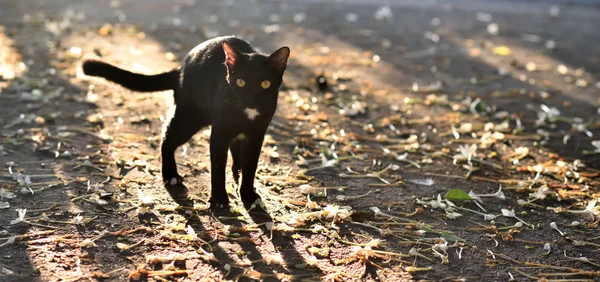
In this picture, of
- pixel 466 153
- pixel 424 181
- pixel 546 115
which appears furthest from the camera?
pixel 546 115

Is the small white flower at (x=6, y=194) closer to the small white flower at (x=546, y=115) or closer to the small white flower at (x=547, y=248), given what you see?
the small white flower at (x=547, y=248)

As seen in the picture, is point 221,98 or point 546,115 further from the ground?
point 221,98

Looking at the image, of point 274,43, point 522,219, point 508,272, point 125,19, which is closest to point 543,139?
point 522,219

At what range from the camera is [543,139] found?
5664 millimetres

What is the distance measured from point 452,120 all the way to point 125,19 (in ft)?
15.4

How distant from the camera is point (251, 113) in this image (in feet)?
12.9

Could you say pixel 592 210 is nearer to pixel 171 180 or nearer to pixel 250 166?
pixel 250 166

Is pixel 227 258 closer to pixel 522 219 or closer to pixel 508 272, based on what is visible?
pixel 508 272

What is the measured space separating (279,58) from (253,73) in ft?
0.52

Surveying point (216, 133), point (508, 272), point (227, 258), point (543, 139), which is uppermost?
point (216, 133)

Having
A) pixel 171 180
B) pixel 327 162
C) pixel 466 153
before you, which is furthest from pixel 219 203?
pixel 466 153

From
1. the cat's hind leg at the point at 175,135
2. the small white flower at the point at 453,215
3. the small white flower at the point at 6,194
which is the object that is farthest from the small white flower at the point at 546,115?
the small white flower at the point at 6,194

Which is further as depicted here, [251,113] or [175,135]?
[175,135]

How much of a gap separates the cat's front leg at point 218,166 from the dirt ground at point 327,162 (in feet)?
0.30
